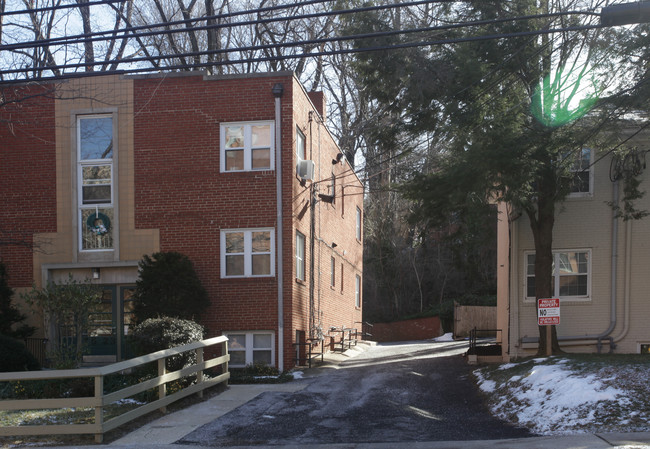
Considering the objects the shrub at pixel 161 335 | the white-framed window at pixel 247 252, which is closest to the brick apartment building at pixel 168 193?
the white-framed window at pixel 247 252

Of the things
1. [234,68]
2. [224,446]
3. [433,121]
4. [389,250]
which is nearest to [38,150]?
[433,121]

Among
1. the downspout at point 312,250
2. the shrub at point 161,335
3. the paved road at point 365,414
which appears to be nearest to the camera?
the paved road at point 365,414

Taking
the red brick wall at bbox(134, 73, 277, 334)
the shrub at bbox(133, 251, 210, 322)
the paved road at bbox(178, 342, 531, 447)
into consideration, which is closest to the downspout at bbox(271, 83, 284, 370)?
the red brick wall at bbox(134, 73, 277, 334)

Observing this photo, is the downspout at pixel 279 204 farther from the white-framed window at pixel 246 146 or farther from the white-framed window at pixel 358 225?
the white-framed window at pixel 358 225

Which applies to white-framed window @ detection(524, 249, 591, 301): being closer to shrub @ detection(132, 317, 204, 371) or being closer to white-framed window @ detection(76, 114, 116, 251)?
shrub @ detection(132, 317, 204, 371)

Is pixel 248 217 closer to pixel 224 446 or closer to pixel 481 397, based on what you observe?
→ pixel 481 397

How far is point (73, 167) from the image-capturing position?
19.2 m

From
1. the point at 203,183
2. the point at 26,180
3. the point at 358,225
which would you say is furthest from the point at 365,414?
the point at 358,225

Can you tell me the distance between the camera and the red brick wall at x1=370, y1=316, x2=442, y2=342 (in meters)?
37.3

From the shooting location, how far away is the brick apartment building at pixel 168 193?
715 inches

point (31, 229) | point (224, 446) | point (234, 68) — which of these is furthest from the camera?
point (234, 68)

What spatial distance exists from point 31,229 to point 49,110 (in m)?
3.20

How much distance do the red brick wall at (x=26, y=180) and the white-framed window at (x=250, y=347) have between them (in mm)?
5774

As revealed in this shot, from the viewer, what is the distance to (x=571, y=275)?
19.2 m
